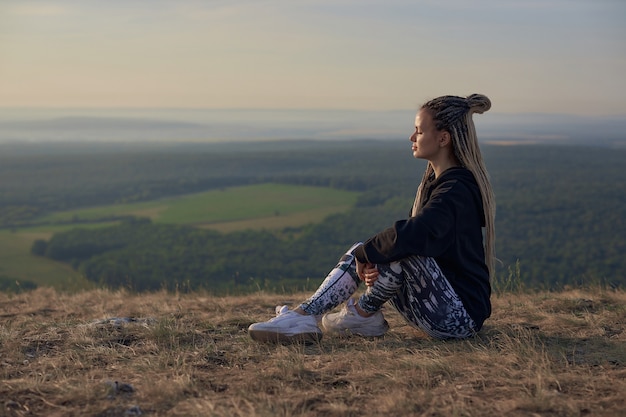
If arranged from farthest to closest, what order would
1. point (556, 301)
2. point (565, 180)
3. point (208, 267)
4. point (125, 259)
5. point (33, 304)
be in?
point (565, 180)
point (125, 259)
point (208, 267)
point (33, 304)
point (556, 301)

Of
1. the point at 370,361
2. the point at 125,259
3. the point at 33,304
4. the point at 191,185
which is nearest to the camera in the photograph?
the point at 370,361

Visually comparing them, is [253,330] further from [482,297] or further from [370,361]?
[482,297]

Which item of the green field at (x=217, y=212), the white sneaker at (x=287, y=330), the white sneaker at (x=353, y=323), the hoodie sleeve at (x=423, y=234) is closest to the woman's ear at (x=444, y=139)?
the hoodie sleeve at (x=423, y=234)

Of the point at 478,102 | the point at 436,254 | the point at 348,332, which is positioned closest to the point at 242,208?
the point at 348,332

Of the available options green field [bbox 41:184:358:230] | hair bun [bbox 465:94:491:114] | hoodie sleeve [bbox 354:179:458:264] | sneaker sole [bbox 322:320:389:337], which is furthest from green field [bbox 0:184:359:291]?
hair bun [bbox 465:94:491:114]

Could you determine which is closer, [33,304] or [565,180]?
[33,304]

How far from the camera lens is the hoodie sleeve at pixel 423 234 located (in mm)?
4043

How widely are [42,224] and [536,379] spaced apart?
236 feet

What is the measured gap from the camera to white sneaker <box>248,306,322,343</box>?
443cm

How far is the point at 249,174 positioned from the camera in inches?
3711

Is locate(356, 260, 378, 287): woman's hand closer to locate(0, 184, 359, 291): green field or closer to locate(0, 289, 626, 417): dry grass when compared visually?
locate(0, 289, 626, 417): dry grass

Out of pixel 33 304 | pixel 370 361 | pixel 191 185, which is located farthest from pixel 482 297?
pixel 191 185

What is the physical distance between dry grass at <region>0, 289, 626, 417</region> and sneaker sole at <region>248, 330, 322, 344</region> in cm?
5

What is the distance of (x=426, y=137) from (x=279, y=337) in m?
1.59
